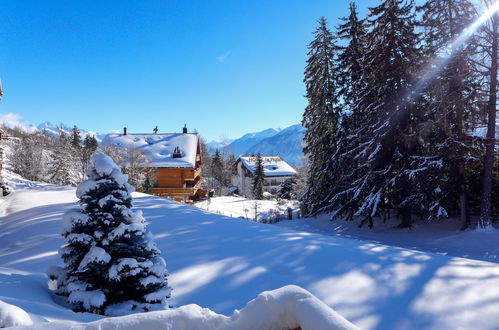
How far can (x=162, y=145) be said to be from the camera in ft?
94.4

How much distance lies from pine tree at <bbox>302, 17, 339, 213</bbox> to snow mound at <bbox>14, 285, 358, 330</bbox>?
1467 centimetres

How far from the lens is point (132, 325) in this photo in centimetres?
175

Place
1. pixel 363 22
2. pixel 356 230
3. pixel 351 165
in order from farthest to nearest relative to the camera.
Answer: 1. pixel 363 22
2. pixel 351 165
3. pixel 356 230

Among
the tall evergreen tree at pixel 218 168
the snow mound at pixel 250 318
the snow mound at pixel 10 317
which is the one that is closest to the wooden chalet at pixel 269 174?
the tall evergreen tree at pixel 218 168

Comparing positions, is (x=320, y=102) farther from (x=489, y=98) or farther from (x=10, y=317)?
(x=10, y=317)

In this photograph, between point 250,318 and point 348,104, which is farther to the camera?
point 348,104

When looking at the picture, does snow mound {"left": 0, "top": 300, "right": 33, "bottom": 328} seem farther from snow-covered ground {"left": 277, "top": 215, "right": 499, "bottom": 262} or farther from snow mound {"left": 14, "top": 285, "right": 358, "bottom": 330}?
snow-covered ground {"left": 277, "top": 215, "right": 499, "bottom": 262}

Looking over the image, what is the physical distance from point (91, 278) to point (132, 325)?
2618 mm

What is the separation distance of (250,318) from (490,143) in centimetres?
1208

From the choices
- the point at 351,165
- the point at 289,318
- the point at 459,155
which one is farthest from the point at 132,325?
the point at 351,165

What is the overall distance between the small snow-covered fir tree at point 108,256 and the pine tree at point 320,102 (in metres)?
13.2

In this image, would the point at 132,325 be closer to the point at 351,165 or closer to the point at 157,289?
the point at 157,289

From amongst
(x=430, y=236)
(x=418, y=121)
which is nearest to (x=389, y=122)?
(x=418, y=121)

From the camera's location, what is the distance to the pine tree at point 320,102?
53.6ft
